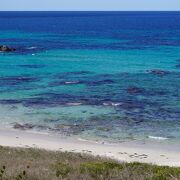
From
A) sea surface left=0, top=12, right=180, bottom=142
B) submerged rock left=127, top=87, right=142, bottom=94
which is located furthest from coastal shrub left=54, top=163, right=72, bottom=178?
submerged rock left=127, top=87, right=142, bottom=94

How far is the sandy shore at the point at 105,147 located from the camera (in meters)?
24.6

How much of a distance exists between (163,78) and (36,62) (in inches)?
907

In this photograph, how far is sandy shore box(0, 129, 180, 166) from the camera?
80.8 ft

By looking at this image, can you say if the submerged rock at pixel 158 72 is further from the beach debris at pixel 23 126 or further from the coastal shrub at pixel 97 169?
the coastal shrub at pixel 97 169

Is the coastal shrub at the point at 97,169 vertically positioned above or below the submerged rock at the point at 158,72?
above

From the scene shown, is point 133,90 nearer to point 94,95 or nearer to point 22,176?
point 94,95

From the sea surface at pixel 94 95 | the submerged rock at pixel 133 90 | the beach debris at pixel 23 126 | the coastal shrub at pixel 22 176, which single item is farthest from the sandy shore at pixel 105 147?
the submerged rock at pixel 133 90

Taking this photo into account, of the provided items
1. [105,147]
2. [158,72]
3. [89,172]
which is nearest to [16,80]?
[158,72]

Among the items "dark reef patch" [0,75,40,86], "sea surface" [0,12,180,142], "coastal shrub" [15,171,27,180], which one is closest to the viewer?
"coastal shrub" [15,171,27,180]

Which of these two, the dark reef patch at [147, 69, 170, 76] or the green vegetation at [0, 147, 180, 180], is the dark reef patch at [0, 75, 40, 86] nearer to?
the dark reef patch at [147, 69, 170, 76]

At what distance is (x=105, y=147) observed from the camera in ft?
88.3

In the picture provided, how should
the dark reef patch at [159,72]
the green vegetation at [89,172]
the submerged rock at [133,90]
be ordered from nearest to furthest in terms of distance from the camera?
1. the green vegetation at [89,172]
2. the submerged rock at [133,90]
3. the dark reef patch at [159,72]

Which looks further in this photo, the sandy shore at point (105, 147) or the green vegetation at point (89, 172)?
the sandy shore at point (105, 147)

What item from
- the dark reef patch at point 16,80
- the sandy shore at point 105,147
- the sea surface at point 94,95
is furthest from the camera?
the dark reef patch at point 16,80
